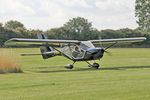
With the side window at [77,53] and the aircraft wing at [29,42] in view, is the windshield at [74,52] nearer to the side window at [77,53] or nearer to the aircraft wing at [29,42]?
the side window at [77,53]

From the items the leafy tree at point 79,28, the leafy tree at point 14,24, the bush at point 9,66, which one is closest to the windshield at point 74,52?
the bush at point 9,66

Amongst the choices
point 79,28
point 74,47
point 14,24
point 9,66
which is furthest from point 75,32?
point 9,66

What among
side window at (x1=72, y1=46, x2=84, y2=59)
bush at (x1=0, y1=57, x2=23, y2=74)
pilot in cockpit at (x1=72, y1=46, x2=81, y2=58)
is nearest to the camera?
bush at (x1=0, y1=57, x2=23, y2=74)

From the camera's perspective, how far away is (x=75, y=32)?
10881 centimetres

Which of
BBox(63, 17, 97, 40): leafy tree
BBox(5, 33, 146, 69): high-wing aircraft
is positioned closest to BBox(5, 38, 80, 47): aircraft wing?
BBox(5, 33, 146, 69): high-wing aircraft

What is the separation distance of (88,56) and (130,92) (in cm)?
1132

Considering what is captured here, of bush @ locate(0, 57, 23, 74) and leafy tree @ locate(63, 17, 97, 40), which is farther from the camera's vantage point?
leafy tree @ locate(63, 17, 97, 40)

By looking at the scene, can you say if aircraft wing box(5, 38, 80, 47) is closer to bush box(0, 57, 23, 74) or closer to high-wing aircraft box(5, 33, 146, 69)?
high-wing aircraft box(5, 33, 146, 69)

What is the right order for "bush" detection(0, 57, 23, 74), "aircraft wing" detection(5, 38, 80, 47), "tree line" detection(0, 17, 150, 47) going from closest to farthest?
"bush" detection(0, 57, 23, 74), "aircraft wing" detection(5, 38, 80, 47), "tree line" detection(0, 17, 150, 47)

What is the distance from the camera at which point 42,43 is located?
23.5 meters

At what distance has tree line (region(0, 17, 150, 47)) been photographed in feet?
297

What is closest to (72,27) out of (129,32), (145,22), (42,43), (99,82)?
(129,32)

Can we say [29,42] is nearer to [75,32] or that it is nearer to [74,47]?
[74,47]

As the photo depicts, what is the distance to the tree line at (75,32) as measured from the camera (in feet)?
297
